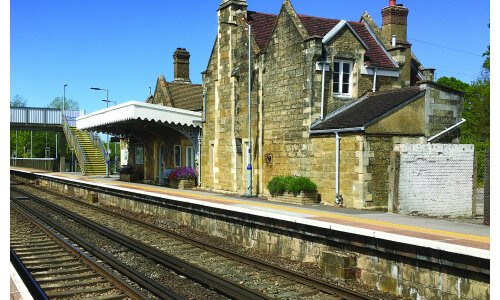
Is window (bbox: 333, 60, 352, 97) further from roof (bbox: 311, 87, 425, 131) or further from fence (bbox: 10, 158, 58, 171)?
fence (bbox: 10, 158, 58, 171)

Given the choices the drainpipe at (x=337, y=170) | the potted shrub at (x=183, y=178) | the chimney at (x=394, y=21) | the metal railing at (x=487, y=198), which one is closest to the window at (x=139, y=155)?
the potted shrub at (x=183, y=178)

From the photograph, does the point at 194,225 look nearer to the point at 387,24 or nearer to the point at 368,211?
the point at 368,211

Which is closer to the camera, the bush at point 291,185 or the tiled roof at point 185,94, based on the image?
the bush at point 291,185

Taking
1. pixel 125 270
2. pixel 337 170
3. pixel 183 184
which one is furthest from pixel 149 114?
pixel 125 270

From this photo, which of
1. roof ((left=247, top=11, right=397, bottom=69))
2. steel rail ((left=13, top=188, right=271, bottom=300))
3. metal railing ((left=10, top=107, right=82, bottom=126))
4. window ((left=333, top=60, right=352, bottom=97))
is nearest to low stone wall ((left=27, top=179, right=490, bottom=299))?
steel rail ((left=13, top=188, right=271, bottom=300))

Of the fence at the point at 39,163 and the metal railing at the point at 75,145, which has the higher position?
the metal railing at the point at 75,145

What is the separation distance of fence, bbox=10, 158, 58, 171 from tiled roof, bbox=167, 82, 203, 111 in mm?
20747

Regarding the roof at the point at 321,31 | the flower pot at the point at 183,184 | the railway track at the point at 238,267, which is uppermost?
the roof at the point at 321,31

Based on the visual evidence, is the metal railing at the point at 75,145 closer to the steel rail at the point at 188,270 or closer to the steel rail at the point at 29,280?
the steel rail at the point at 188,270

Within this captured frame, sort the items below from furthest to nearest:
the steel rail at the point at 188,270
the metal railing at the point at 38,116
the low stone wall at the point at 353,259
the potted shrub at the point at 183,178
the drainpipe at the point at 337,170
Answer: the metal railing at the point at 38,116, the potted shrub at the point at 183,178, the drainpipe at the point at 337,170, the steel rail at the point at 188,270, the low stone wall at the point at 353,259

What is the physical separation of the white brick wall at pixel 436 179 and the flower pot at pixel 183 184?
1377cm

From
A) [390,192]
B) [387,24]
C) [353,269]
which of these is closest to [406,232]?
[353,269]

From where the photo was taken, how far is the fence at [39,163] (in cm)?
4906

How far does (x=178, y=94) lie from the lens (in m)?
33.3
